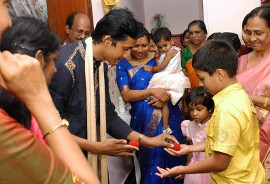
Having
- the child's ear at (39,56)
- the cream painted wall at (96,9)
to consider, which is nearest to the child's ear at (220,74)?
the child's ear at (39,56)

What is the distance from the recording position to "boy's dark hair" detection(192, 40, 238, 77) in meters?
1.80

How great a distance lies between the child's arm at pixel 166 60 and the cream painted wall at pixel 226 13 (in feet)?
1.63

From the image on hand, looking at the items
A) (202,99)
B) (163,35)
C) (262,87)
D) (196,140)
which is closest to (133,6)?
(163,35)

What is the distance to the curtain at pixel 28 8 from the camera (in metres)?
3.19

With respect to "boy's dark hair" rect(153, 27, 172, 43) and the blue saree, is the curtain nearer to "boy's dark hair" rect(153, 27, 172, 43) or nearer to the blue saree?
the blue saree

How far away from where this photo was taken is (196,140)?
284cm

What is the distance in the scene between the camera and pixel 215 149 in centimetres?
166

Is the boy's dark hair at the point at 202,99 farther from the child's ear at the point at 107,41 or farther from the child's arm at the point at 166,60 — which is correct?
the child's ear at the point at 107,41

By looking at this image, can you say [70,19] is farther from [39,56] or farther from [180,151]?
[39,56]

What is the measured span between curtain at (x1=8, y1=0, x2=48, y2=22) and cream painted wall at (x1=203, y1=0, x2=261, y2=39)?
176cm

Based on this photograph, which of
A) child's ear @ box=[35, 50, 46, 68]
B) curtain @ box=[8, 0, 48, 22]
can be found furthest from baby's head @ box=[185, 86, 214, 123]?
child's ear @ box=[35, 50, 46, 68]

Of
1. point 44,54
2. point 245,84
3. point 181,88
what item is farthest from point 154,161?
point 44,54

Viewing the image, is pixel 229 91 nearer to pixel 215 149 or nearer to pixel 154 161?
pixel 215 149

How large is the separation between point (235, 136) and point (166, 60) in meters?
2.13
